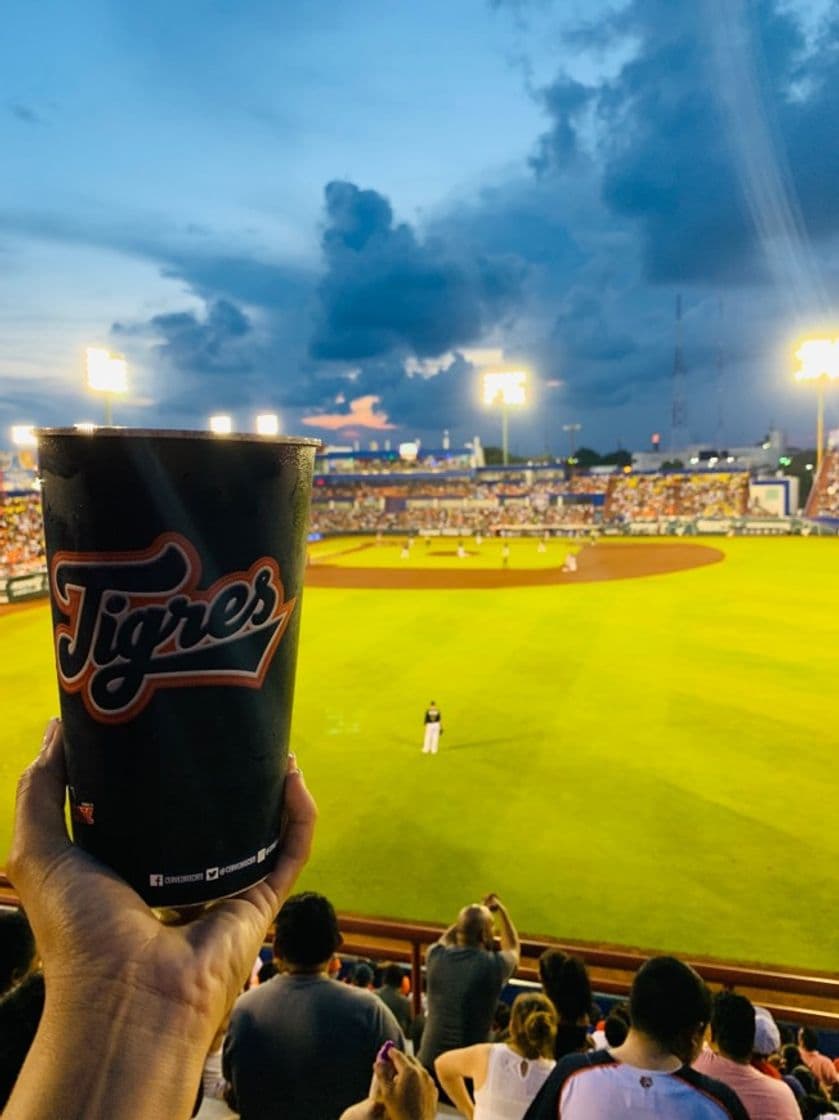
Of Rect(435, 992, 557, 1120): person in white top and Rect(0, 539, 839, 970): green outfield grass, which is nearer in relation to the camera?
Rect(435, 992, 557, 1120): person in white top

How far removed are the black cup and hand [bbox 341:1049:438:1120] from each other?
75cm

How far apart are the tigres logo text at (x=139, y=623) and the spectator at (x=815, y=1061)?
5541 millimetres

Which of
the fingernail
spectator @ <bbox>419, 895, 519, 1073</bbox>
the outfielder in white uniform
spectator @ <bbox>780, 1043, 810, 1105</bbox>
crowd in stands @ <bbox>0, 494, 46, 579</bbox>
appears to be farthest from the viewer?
crowd in stands @ <bbox>0, 494, 46, 579</bbox>

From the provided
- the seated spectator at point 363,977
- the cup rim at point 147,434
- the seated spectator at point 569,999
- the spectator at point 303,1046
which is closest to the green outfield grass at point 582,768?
the seated spectator at point 363,977

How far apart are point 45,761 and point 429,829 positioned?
970cm

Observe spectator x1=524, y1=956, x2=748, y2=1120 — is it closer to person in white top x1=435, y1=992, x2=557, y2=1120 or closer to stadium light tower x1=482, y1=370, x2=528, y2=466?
person in white top x1=435, y1=992, x2=557, y2=1120

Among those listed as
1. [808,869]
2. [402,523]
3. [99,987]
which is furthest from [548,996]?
[402,523]

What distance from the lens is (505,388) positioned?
72.7 metres

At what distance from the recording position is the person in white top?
3605 mm

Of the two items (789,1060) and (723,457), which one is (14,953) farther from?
(723,457)

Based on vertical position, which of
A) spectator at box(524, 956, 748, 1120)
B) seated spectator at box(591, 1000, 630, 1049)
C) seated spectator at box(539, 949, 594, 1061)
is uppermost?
spectator at box(524, 956, 748, 1120)

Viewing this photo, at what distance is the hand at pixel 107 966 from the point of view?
1.57 m

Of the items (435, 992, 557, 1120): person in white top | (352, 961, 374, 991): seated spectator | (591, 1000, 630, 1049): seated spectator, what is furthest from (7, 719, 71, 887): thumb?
(352, 961, 374, 991): seated spectator

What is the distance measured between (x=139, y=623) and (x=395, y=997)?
14.4 ft
